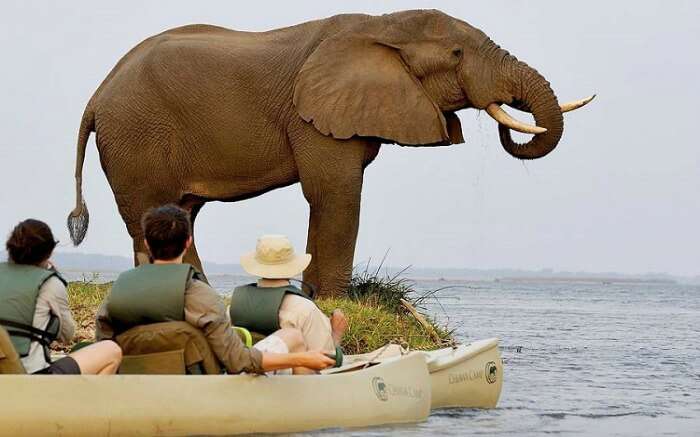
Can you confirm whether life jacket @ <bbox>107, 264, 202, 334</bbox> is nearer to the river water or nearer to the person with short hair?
the person with short hair

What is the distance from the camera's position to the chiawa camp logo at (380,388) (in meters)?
11.2

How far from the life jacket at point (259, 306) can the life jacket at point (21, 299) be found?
171 centimetres

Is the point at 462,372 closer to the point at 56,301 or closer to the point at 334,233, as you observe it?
the point at 334,233

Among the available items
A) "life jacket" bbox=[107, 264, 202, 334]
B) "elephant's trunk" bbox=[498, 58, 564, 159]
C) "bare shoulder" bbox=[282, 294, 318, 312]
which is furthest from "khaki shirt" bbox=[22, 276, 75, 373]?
"elephant's trunk" bbox=[498, 58, 564, 159]

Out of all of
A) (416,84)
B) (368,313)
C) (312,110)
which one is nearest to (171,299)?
(368,313)

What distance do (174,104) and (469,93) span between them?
114 inches

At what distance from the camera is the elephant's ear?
15625mm

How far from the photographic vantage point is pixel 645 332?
29.6 metres

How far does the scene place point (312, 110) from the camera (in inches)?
616

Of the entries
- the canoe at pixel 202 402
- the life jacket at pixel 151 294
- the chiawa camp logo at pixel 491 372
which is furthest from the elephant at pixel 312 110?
the life jacket at pixel 151 294

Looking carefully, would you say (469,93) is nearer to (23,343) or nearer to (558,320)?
(23,343)

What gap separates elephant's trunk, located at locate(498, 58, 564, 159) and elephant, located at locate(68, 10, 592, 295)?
0.01 metres

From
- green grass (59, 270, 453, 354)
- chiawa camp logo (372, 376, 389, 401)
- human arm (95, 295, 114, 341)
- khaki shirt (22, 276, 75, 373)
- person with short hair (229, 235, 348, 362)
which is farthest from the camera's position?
green grass (59, 270, 453, 354)

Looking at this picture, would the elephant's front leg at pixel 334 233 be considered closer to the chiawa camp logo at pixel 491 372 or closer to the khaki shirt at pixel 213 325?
the chiawa camp logo at pixel 491 372
